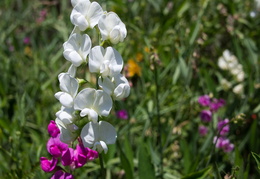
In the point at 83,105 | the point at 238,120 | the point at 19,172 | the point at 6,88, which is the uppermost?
the point at 83,105

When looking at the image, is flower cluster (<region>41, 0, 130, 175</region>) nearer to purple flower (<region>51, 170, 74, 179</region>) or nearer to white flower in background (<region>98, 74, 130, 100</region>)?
white flower in background (<region>98, 74, 130, 100</region>)

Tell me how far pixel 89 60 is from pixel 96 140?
0.61 feet

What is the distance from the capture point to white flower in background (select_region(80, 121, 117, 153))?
35.4 inches

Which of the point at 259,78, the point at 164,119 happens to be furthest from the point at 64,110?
the point at 259,78

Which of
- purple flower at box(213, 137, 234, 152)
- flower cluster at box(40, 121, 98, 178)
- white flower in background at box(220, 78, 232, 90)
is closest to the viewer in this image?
flower cluster at box(40, 121, 98, 178)

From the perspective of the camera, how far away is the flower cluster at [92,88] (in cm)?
90

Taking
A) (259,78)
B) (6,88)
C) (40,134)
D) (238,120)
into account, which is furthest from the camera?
(6,88)

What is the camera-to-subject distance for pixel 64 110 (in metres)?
0.94

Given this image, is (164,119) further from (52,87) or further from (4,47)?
(4,47)

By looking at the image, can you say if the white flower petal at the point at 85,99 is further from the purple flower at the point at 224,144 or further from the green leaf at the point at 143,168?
the purple flower at the point at 224,144

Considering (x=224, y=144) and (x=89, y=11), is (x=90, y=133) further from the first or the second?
(x=224, y=144)

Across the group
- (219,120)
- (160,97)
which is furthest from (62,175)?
(160,97)

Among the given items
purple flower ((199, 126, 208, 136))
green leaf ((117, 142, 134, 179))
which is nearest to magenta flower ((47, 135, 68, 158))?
green leaf ((117, 142, 134, 179))

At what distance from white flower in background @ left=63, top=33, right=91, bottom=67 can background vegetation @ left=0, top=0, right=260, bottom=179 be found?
0.40 m
